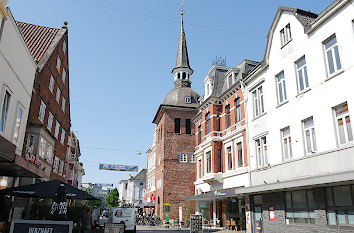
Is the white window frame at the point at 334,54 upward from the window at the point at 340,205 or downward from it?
upward

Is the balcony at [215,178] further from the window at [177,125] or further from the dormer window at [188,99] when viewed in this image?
the dormer window at [188,99]

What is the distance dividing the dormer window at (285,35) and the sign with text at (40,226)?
15061mm

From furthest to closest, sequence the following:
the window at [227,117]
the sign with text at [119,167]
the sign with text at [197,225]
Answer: the sign with text at [119,167], the window at [227,117], the sign with text at [197,225]

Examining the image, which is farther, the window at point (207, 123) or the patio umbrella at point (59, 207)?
the window at point (207, 123)

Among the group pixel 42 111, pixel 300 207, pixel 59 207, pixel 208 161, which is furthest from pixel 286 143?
pixel 42 111

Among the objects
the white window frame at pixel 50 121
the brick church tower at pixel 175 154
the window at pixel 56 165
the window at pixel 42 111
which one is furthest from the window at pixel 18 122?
the brick church tower at pixel 175 154

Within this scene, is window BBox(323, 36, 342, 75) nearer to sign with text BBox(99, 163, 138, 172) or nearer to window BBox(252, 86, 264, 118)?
window BBox(252, 86, 264, 118)

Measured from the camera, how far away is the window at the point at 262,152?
18.0 meters

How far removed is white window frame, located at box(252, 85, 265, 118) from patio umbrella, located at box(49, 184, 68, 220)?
12.7 metres

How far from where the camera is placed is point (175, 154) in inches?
1529

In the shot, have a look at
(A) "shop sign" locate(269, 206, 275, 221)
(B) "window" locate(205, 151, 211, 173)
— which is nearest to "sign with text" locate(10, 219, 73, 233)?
(A) "shop sign" locate(269, 206, 275, 221)

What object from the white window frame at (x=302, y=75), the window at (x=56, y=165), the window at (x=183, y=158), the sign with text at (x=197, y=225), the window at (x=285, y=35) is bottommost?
the sign with text at (x=197, y=225)

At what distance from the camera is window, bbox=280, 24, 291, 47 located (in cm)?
1677

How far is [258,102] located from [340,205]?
29.0 feet
